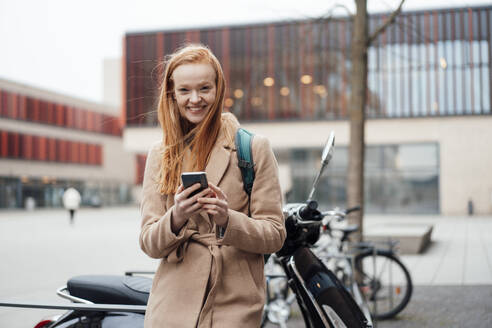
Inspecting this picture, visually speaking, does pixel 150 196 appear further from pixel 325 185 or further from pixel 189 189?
pixel 325 185

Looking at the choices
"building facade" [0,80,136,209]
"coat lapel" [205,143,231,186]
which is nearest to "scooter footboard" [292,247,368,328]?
"coat lapel" [205,143,231,186]

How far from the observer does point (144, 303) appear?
278 cm

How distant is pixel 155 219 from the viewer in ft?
6.60

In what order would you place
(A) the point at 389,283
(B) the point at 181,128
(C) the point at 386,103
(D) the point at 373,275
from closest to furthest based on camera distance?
1. (B) the point at 181,128
2. (D) the point at 373,275
3. (A) the point at 389,283
4. (C) the point at 386,103

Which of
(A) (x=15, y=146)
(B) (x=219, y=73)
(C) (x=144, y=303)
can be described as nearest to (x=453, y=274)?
(C) (x=144, y=303)

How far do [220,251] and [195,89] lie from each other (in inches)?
22.3

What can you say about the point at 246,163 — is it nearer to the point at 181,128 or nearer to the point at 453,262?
the point at 181,128

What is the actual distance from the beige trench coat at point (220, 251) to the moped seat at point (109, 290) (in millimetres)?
844

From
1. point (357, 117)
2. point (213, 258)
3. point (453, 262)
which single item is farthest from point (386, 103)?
point (213, 258)

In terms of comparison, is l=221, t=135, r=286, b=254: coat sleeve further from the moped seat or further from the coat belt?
the moped seat

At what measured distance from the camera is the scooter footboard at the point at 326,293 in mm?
2451

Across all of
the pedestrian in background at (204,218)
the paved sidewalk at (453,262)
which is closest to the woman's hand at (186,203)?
the pedestrian in background at (204,218)

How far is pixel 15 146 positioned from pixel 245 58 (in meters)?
22.7

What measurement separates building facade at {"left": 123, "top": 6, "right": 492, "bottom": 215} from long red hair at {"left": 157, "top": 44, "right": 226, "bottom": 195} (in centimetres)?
2956
